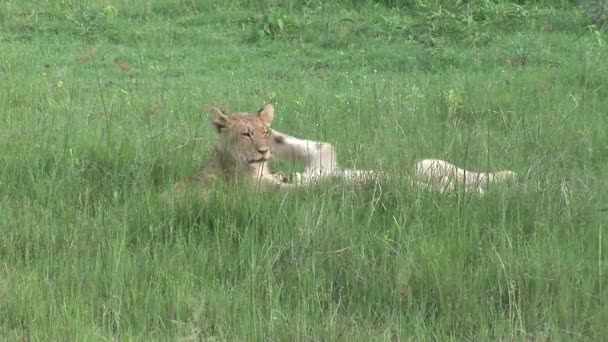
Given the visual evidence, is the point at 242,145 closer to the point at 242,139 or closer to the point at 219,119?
the point at 242,139

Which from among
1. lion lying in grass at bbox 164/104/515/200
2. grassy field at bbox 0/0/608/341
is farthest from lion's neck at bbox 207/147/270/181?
grassy field at bbox 0/0/608/341

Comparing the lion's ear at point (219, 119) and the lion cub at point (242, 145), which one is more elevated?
the lion's ear at point (219, 119)

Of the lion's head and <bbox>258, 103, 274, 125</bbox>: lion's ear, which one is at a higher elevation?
<bbox>258, 103, 274, 125</bbox>: lion's ear

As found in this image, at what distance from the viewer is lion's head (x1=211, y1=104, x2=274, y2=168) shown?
6.02 metres

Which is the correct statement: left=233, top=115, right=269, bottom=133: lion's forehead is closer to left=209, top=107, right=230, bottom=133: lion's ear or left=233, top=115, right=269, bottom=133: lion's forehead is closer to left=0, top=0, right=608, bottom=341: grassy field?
left=209, top=107, right=230, bottom=133: lion's ear

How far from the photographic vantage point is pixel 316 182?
495cm

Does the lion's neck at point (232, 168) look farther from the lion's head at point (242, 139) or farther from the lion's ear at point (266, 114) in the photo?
the lion's ear at point (266, 114)

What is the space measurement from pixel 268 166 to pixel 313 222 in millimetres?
1928

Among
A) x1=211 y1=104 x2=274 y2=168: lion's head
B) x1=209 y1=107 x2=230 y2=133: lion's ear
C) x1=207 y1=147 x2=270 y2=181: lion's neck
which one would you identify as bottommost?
x1=207 y1=147 x2=270 y2=181: lion's neck

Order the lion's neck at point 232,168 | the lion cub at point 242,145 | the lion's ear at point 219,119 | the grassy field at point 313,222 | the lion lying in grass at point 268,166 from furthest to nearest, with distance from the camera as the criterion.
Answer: the lion's ear at point 219,119 < the lion cub at point 242,145 < the lion's neck at point 232,168 < the lion lying in grass at point 268,166 < the grassy field at point 313,222

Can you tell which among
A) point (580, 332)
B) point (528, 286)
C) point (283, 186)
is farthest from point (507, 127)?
point (580, 332)

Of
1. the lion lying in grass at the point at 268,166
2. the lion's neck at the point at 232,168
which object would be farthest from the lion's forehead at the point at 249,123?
the lion's neck at the point at 232,168

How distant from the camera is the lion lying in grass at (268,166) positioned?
4.94m

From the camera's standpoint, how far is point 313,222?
14.1ft
